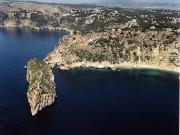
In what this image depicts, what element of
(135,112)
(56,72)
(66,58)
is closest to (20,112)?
(135,112)

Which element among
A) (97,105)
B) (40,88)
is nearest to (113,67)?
(40,88)

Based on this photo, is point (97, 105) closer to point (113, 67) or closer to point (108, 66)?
point (113, 67)

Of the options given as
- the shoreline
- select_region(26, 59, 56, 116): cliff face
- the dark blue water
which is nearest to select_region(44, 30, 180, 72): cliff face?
the shoreline

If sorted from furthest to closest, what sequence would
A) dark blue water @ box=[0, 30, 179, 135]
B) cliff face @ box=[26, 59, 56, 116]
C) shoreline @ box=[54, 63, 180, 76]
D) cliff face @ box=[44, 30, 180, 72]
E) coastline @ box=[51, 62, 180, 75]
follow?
cliff face @ box=[44, 30, 180, 72] → coastline @ box=[51, 62, 180, 75] → shoreline @ box=[54, 63, 180, 76] → cliff face @ box=[26, 59, 56, 116] → dark blue water @ box=[0, 30, 179, 135]

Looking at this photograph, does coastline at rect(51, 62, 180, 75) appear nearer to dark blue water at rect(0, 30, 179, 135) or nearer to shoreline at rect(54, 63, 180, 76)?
shoreline at rect(54, 63, 180, 76)

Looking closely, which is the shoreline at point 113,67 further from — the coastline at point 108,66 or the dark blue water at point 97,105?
the dark blue water at point 97,105

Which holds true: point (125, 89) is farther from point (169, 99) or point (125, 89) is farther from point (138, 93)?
point (169, 99)
